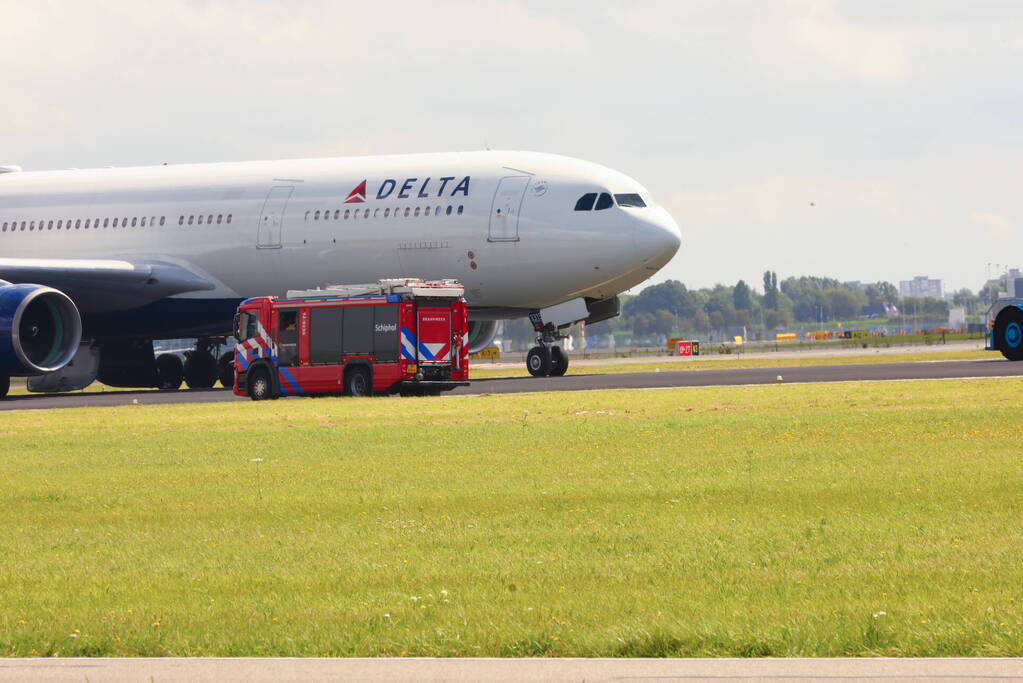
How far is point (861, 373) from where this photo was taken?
3825 cm

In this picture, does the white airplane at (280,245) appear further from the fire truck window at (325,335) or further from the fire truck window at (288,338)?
the fire truck window at (325,335)

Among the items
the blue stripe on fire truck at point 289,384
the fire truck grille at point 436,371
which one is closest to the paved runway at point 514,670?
the fire truck grille at point 436,371

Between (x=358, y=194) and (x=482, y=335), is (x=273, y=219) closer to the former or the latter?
(x=358, y=194)

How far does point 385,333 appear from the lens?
3447 centimetres

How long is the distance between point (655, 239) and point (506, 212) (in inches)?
150

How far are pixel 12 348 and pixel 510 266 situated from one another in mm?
12127

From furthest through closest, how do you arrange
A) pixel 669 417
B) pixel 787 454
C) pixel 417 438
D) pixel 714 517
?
pixel 669 417
pixel 417 438
pixel 787 454
pixel 714 517

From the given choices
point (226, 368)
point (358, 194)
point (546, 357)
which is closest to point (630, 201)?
point (546, 357)

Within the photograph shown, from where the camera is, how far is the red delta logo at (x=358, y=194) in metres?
39.8

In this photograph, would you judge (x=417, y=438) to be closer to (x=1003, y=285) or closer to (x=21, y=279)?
(x=21, y=279)

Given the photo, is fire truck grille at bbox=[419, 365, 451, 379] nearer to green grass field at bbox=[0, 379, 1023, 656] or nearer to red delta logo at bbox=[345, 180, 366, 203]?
red delta logo at bbox=[345, 180, 366, 203]

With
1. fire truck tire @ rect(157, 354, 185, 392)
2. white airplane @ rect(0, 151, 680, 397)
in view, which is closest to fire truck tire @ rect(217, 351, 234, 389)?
white airplane @ rect(0, 151, 680, 397)

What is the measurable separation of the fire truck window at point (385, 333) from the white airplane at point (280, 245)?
443 centimetres

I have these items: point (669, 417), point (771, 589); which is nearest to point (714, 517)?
point (771, 589)
